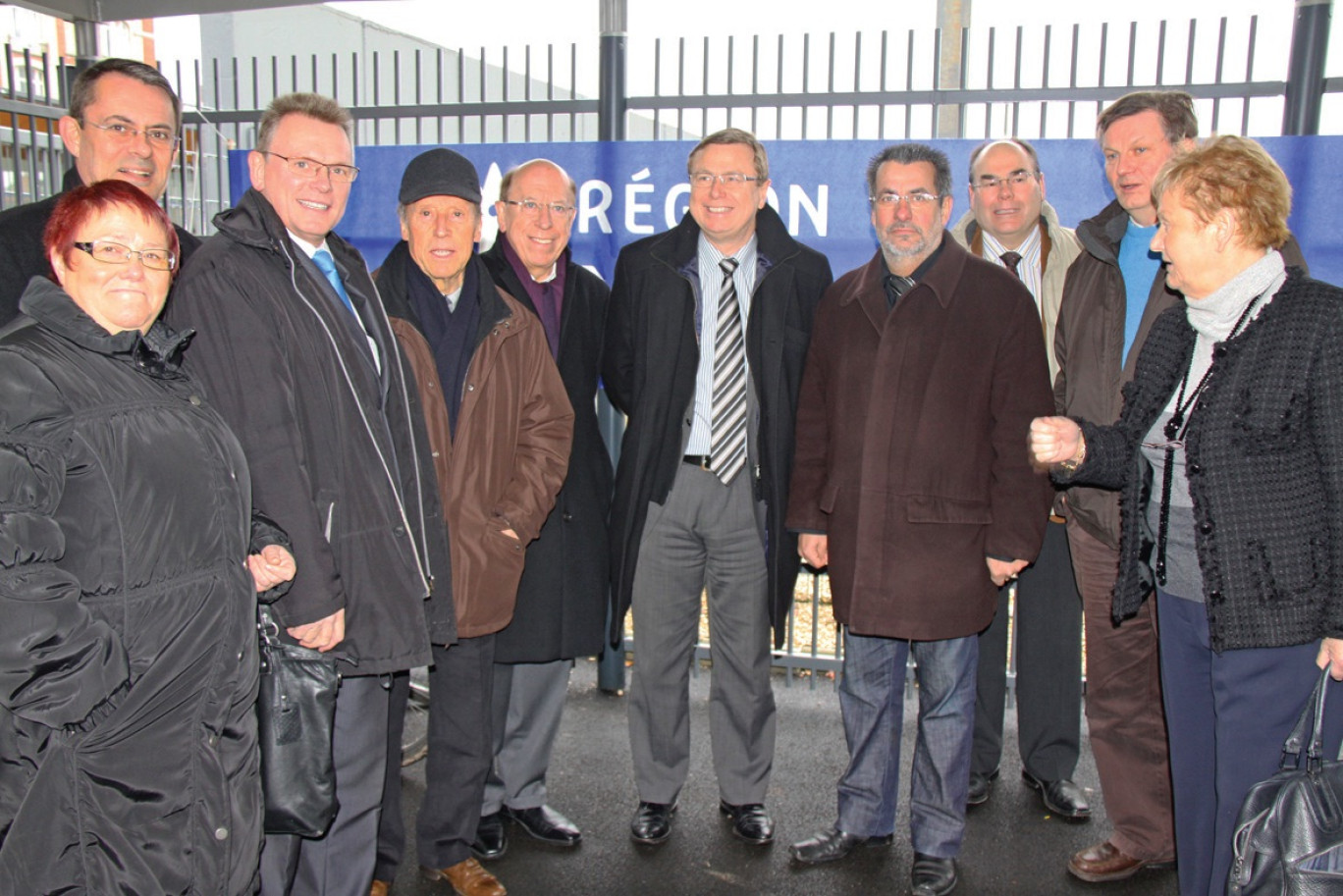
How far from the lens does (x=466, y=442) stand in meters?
3.27

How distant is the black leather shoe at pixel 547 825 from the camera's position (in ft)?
12.6

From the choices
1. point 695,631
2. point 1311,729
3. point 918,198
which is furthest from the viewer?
point 695,631

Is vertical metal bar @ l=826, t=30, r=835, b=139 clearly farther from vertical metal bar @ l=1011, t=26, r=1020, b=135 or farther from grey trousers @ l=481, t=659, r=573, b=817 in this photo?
grey trousers @ l=481, t=659, r=573, b=817

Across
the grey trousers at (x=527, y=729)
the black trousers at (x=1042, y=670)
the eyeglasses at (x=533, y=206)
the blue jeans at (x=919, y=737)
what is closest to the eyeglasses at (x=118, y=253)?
the eyeglasses at (x=533, y=206)

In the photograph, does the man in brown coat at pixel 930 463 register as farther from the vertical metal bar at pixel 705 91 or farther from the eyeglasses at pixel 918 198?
the vertical metal bar at pixel 705 91

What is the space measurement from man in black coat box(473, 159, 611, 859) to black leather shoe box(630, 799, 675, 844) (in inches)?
9.0

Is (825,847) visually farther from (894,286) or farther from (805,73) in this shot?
(805,73)

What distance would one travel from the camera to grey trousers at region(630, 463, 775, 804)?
379 centimetres

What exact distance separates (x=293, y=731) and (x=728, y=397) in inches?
72.7

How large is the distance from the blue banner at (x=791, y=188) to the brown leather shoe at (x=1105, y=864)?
8.50ft

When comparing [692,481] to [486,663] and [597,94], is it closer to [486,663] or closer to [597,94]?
[486,663]

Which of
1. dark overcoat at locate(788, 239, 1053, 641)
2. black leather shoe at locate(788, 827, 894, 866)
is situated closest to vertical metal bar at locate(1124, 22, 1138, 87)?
dark overcoat at locate(788, 239, 1053, 641)

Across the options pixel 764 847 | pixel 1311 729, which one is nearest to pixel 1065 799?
pixel 764 847

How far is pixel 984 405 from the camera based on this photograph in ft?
11.1
